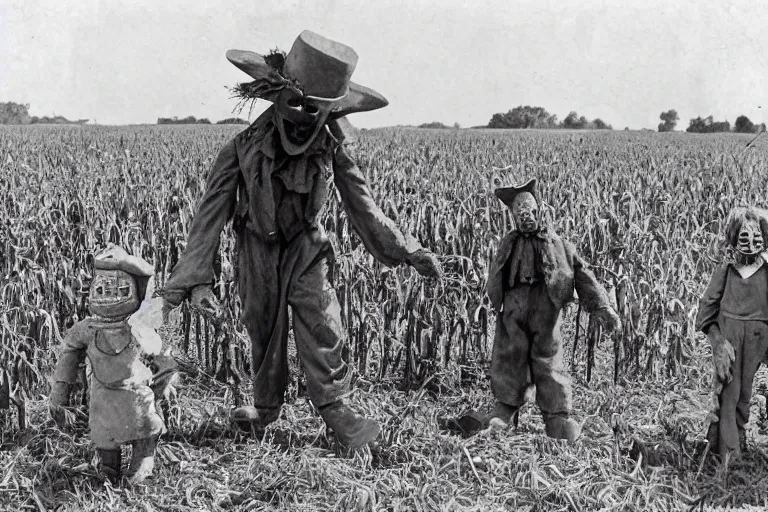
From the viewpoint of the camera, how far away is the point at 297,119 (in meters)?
3.36

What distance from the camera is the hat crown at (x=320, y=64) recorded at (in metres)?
3.15

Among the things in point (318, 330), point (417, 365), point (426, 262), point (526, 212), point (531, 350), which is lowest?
point (417, 365)

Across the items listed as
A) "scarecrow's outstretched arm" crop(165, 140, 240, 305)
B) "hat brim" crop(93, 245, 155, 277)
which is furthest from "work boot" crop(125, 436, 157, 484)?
"hat brim" crop(93, 245, 155, 277)

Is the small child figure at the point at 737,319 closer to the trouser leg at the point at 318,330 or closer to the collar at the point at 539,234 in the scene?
the collar at the point at 539,234

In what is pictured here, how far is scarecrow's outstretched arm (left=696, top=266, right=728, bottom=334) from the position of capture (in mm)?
3465

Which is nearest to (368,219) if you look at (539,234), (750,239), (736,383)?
(539,234)

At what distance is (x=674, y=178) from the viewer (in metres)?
10.5

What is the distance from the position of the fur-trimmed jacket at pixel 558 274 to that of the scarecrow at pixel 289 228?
40 cm

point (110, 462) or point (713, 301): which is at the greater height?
point (713, 301)

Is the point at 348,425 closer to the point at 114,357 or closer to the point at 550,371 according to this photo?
the point at 550,371

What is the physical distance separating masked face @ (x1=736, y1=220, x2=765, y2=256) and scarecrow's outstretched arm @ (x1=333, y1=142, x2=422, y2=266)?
1.54 meters

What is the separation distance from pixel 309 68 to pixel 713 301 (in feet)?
7.33

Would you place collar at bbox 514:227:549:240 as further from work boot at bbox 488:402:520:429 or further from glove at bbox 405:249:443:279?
work boot at bbox 488:402:520:429

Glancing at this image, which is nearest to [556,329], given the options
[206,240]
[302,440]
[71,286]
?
[302,440]
